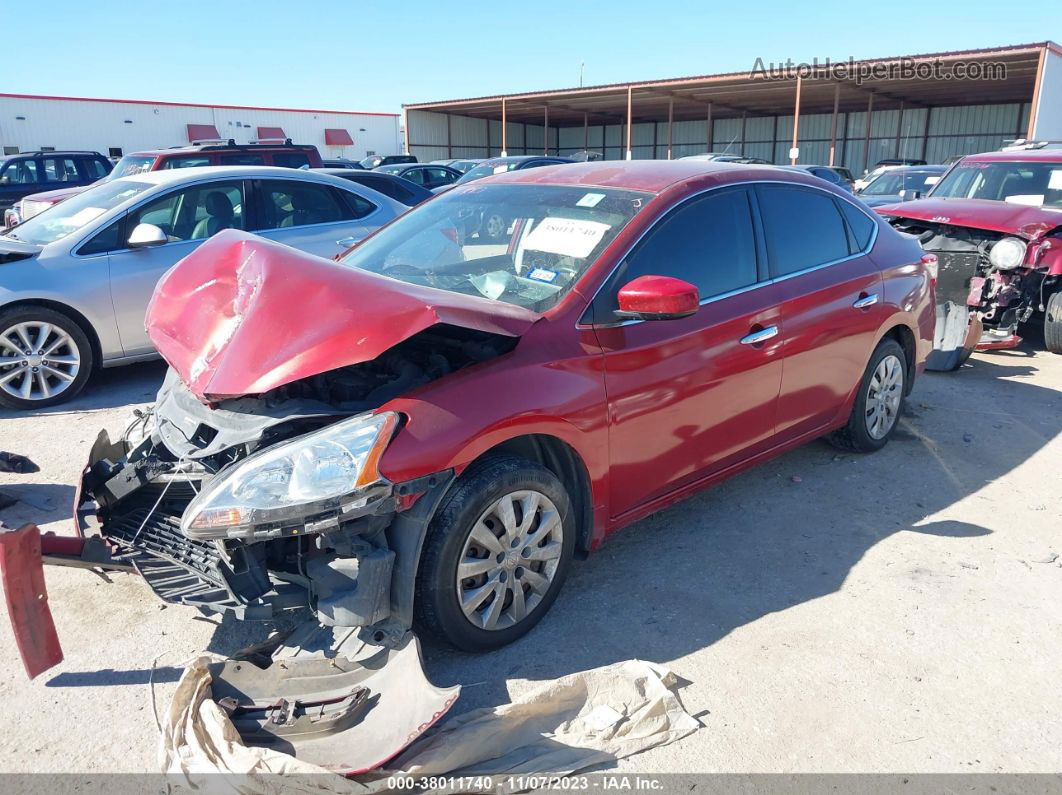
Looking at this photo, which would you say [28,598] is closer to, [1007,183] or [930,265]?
[930,265]

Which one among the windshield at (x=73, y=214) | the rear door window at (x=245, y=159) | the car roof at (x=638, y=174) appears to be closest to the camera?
the car roof at (x=638, y=174)

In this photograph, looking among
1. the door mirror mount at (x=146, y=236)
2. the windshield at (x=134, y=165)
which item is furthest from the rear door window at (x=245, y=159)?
the door mirror mount at (x=146, y=236)

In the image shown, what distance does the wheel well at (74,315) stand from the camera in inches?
235

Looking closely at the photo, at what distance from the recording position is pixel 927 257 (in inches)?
209

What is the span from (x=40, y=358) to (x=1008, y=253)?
8056 mm

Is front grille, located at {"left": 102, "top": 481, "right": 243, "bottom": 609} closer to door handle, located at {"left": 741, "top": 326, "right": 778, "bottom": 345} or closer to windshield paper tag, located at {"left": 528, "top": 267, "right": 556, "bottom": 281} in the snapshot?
windshield paper tag, located at {"left": 528, "top": 267, "right": 556, "bottom": 281}

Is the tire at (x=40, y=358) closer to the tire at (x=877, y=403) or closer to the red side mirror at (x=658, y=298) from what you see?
the red side mirror at (x=658, y=298)

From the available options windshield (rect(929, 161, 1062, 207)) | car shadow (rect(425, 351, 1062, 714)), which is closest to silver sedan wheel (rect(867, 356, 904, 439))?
car shadow (rect(425, 351, 1062, 714))

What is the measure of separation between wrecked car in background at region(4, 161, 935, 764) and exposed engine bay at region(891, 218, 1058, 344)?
327 cm

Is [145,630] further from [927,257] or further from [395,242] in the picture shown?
[927,257]

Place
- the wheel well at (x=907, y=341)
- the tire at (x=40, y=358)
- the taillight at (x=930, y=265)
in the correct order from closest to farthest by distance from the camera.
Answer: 1. the wheel well at (x=907, y=341)
2. the taillight at (x=930, y=265)
3. the tire at (x=40, y=358)

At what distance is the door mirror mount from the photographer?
20.2ft

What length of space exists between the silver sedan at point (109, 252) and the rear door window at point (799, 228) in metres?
4.28

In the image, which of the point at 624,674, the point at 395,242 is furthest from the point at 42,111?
the point at 624,674
